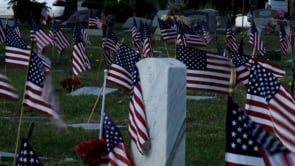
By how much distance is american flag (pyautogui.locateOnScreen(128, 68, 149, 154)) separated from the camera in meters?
7.72

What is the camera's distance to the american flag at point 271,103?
7416mm

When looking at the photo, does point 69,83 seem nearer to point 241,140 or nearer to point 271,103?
point 271,103

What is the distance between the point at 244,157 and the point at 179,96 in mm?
1658

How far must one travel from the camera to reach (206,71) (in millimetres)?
11664

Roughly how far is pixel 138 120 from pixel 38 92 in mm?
1593

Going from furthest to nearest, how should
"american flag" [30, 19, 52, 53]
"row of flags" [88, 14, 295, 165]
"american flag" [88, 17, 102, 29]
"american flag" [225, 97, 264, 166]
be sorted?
"american flag" [88, 17, 102, 29] → "american flag" [30, 19, 52, 53] → "row of flags" [88, 14, 295, 165] → "american flag" [225, 97, 264, 166]

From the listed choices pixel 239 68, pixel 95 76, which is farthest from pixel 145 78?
pixel 95 76

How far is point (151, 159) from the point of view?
25.5 feet

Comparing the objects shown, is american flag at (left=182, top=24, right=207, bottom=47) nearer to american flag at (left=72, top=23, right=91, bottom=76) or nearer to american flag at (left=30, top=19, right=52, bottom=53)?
american flag at (left=30, top=19, right=52, bottom=53)

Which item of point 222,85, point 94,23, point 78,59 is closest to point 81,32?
point 78,59

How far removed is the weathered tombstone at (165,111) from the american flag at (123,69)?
391 centimetres

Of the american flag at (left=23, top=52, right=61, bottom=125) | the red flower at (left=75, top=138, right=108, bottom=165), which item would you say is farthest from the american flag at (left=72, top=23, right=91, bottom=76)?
the red flower at (left=75, top=138, right=108, bottom=165)

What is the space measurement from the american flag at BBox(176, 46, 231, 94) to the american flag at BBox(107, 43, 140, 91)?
65 centimetres

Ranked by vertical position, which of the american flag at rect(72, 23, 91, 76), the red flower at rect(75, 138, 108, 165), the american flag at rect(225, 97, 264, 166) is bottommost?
the american flag at rect(72, 23, 91, 76)
